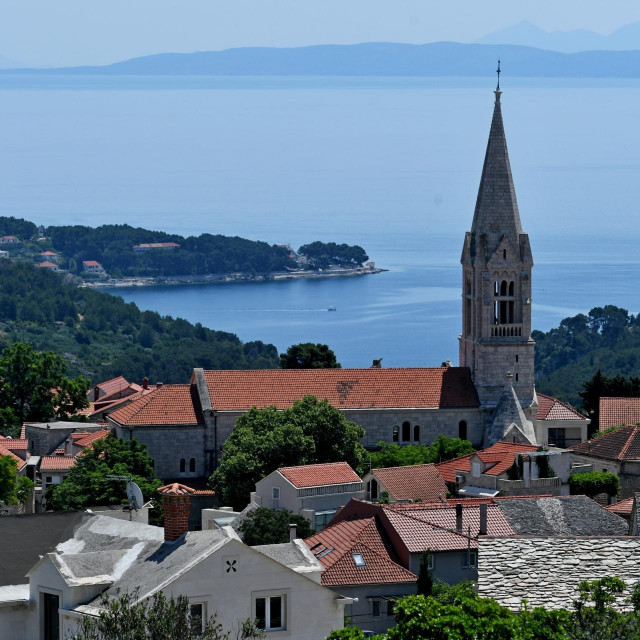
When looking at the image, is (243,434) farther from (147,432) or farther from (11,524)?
(11,524)

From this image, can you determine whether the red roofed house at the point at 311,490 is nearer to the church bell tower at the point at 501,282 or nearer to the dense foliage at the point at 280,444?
the dense foliage at the point at 280,444

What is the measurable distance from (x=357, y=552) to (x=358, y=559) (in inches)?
14.0

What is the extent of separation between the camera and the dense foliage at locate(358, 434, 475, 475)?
2335 inches

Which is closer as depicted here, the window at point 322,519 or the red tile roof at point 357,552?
the red tile roof at point 357,552

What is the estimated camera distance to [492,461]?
5412 cm

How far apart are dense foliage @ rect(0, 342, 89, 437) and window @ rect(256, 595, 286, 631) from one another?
58.1m

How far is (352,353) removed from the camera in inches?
7712

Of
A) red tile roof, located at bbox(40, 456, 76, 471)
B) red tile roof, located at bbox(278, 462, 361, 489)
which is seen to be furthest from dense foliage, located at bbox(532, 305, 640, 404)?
red tile roof, located at bbox(278, 462, 361, 489)

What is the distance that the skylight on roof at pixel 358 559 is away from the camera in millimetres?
35969

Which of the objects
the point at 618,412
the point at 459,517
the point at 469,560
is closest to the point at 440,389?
the point at 618,412

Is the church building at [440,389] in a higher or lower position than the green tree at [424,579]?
higher

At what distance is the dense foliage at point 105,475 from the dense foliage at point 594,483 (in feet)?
38.2

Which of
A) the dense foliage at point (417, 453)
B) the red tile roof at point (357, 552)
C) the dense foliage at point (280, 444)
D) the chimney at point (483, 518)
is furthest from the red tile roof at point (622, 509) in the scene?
the dense foliage at point (417, 453)

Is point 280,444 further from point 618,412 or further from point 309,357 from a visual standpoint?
point 309,357
